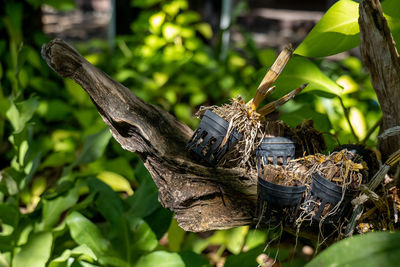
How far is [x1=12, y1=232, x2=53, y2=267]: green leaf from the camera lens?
101 centimetres

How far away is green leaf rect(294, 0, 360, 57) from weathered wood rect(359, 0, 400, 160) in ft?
0.29

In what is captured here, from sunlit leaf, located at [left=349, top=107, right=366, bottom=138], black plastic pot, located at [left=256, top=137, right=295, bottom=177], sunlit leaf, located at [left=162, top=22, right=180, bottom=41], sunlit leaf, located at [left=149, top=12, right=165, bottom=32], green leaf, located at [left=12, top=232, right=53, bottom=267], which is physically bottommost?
green leaf, located at [left=12, top=232, right=53, bottom=267]

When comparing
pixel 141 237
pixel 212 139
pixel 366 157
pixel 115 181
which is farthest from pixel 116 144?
pixel 366 157

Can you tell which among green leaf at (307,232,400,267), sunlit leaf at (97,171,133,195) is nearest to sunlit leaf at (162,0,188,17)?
sunlit leaf at (97,171,133,195)

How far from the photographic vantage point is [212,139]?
0.67 metres

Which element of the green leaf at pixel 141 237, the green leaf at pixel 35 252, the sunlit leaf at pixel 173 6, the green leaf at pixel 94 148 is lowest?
the green leaf at pixel 35 252

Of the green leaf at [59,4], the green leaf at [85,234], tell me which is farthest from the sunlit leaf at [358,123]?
the green leaf at [59,4]

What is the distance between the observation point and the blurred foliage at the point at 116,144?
3.33 ft

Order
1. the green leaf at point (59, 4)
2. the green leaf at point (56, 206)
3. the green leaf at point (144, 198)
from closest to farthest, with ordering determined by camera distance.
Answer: the green leaf at point (144, 198) → the green leaf at point (56, 206) → the green leaf at point (59, 4)

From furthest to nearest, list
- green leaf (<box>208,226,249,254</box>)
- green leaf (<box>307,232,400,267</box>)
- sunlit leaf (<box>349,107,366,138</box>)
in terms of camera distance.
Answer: sunlit leaf (<box>349,107,366,138</box>)
green leaf (<box>208,226,249,254</box>)
green leaf (<box>307,232,400,267</box>)

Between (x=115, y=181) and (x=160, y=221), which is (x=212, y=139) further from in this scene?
(x=115, y=181)

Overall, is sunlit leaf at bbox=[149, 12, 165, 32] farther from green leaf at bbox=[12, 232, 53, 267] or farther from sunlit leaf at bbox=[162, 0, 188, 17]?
green leaf at bbox=[12, 232, 53, 267]

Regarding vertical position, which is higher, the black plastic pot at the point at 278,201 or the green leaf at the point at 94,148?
the black plastic pot at the point at 278,201

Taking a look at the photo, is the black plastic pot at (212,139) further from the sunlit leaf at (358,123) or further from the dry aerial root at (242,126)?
the sunlit leaf at (358,123)
